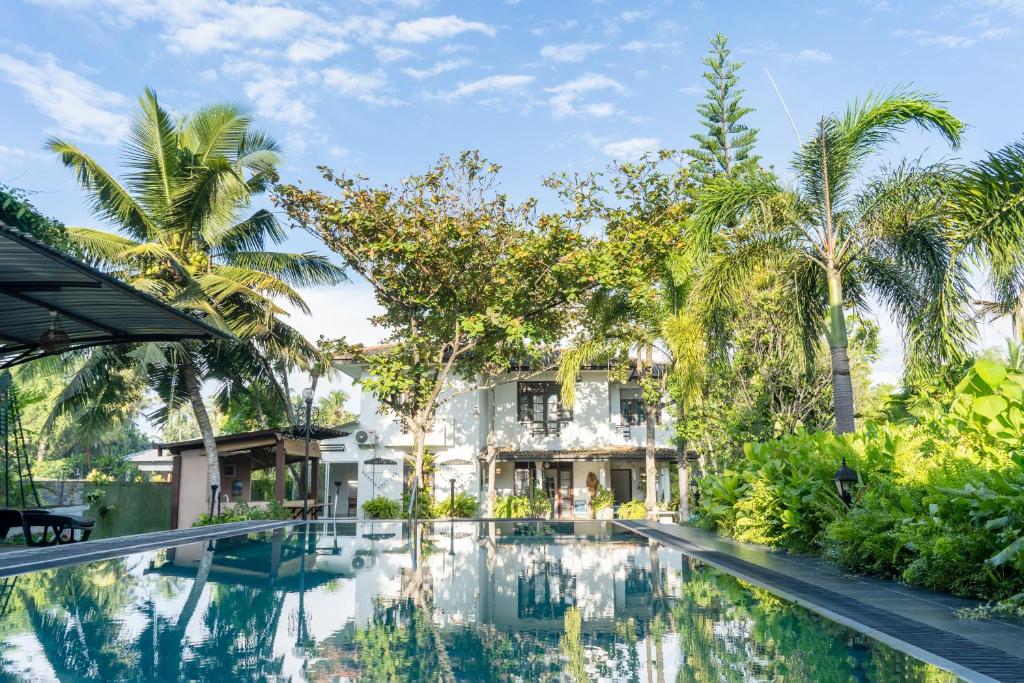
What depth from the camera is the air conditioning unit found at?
89.7 ft

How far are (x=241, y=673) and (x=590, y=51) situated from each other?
16.6 meters

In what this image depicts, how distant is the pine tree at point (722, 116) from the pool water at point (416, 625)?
63.8ft

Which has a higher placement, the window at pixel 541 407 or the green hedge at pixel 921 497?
the window at pixel 541 407

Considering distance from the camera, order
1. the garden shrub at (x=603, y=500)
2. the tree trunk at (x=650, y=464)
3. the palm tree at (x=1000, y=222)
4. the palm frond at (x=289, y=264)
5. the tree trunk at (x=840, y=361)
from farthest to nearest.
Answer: the garden shrub at (x=603, y=500)
the tree trunk at (x=650, y=464)
the palm frond at (x=289, y=264)
the tree trunk at (x=840, y=361)
the palm tree at (x=1000, y=222)

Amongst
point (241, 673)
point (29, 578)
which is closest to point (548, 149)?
point (29, 578)

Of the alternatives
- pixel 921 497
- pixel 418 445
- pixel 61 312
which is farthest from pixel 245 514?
pixel 921 497

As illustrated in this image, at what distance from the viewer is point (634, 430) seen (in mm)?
28484

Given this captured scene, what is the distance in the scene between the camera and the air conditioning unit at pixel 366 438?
27.3m

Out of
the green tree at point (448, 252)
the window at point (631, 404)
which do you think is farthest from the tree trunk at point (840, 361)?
the window at point (631, 404)

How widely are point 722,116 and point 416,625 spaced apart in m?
24.7

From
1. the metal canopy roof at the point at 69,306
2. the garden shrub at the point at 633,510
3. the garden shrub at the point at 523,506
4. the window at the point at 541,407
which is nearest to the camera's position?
the metal canopy roof at the point at 69,306

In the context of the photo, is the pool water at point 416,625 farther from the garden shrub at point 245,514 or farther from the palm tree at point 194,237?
the palm tree at point 194,237

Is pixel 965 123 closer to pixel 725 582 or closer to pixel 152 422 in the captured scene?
pixel 725 582

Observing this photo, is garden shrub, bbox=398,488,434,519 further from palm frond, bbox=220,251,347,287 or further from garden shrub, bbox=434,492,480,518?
palm frond, bbox=220,251,347,287
